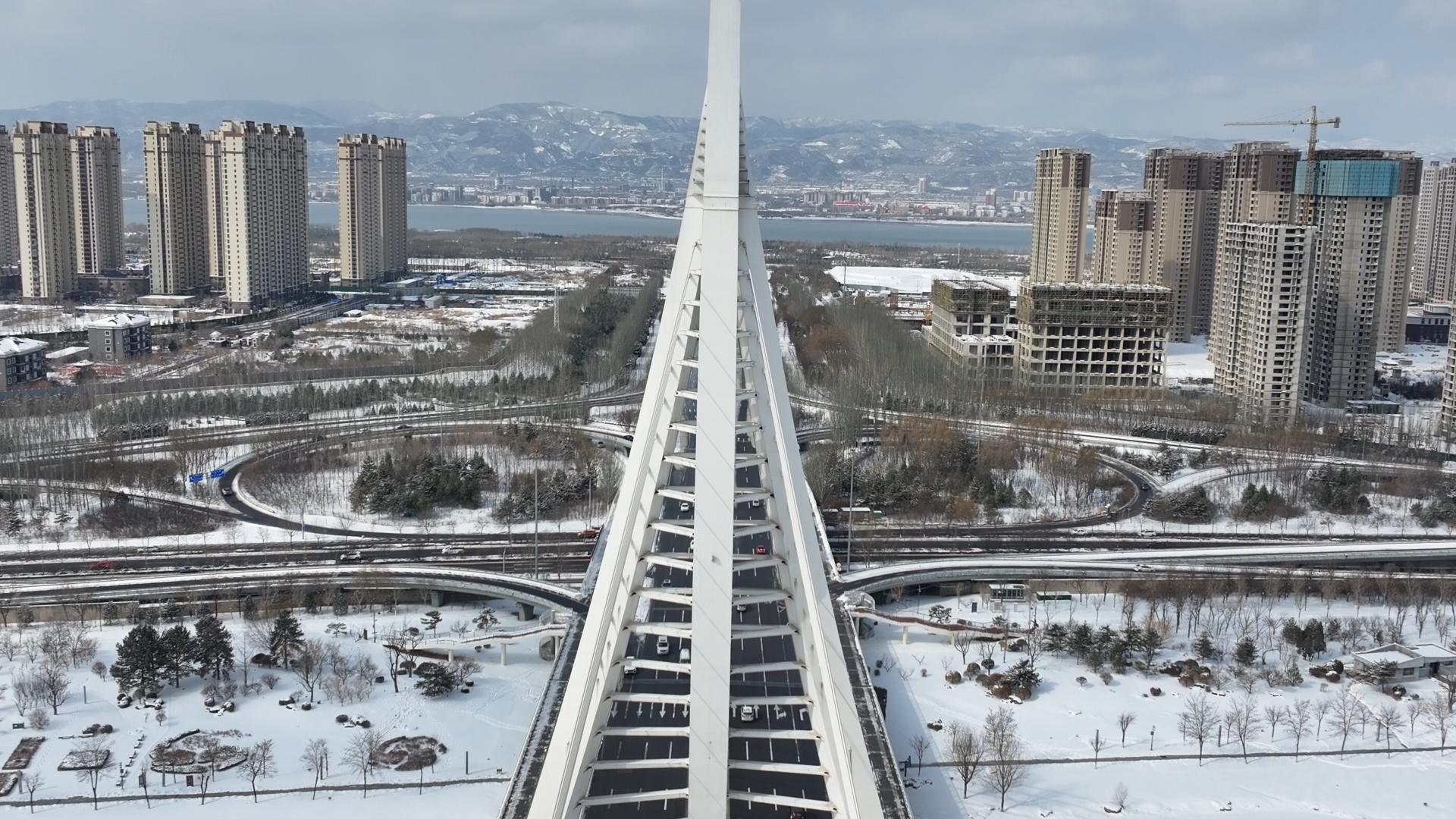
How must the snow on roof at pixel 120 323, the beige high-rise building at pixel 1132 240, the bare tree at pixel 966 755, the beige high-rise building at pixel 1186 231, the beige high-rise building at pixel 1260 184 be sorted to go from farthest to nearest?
the beige high-rise building at pixel 1132 240 → the beige high-rise building at pixel 1186 231 → the snow on roof at pixel 120 323 → the beige high-rise building at pixel 1260 184 → the bare tree at pixel 966 755

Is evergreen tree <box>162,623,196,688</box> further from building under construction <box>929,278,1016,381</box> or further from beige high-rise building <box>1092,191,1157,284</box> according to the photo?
beige high-rise building <box>1092,191,1157,284</box>

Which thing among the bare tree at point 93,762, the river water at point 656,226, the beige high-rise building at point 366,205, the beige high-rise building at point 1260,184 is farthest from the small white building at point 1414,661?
the river water at point 656,226

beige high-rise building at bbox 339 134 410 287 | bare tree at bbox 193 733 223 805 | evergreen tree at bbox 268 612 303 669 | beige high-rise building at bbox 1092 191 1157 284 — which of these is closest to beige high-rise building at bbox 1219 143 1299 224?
beige high-rise building at bbox 1092 191 1157 284

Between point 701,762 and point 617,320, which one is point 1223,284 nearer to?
point 617,320

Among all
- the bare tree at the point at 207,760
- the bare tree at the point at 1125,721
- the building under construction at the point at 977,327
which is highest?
the building under construction at the point at 977,327

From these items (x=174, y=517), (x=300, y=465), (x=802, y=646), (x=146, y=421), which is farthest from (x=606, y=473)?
(x=802, y=646)

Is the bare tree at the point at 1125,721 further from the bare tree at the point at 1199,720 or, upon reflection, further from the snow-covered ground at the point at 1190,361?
the snow-covered ground at the point at 1190,361
